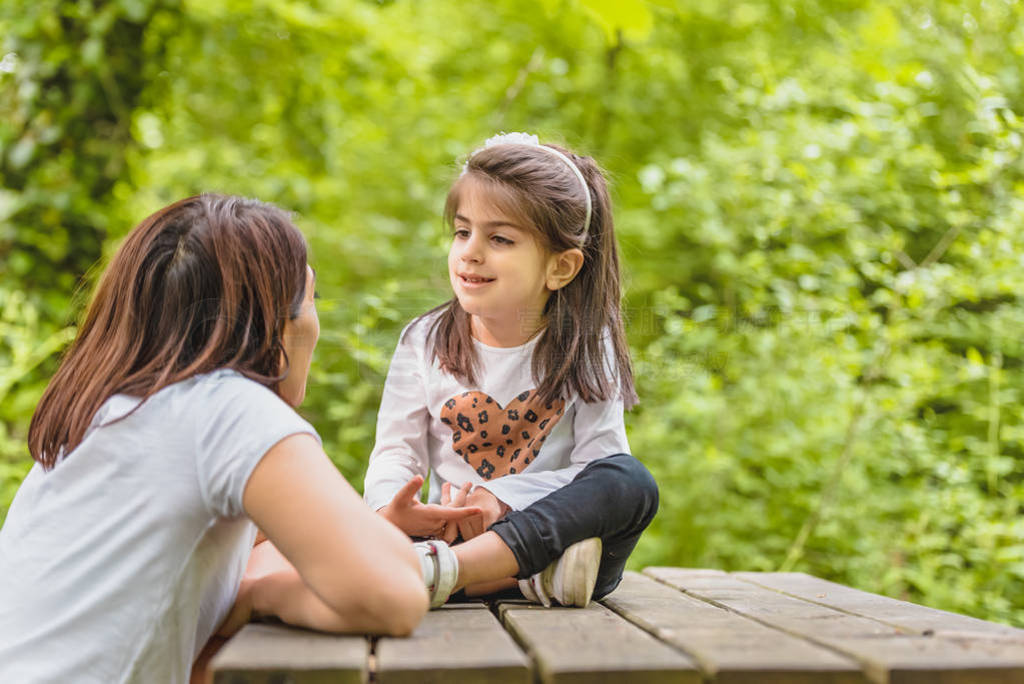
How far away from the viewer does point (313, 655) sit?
1.15m

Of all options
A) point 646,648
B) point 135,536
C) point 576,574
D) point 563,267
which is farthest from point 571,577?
point 563,267

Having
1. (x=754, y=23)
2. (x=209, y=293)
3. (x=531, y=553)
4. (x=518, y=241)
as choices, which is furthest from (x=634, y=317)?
(x=754, y=23)

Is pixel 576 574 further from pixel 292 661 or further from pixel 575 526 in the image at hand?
pixel 292 661

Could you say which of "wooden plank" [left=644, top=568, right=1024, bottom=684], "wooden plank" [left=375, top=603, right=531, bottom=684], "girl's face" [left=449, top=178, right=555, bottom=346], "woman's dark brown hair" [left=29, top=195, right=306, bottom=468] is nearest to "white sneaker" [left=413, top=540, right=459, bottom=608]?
"wooden plank" [left=375, top=603, right=531, bottom=684]

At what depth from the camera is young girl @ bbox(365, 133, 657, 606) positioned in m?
1.98

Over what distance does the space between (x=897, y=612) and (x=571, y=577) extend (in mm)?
605

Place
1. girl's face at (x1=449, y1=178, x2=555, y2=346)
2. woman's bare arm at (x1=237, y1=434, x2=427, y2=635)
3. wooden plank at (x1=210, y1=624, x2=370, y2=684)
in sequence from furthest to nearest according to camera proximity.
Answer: girl's face at (x1=449, y1=178, x2=555, y2=346), woman's bare arm at (x1=237, y1=434, x2=427, y2=635), wooden plank at (x1=210, y1=624, x2=370, y2=684)

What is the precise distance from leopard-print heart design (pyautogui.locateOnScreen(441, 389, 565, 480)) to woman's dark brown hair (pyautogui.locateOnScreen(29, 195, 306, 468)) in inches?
26.9

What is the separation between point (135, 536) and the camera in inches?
50.2

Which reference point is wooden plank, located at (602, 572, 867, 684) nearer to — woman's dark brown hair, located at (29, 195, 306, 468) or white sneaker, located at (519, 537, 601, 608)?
white sneaker, located at (519, 537, 601, 608)

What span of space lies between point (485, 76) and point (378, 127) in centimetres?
82

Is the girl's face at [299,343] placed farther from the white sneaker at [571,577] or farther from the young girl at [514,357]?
the white sneaker at [571,577]

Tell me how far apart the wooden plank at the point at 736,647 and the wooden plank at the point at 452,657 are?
0.82 ft

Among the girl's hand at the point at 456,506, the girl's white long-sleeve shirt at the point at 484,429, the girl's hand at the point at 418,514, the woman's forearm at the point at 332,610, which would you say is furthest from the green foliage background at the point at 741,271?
the woman's forearm at the point at 332,610
